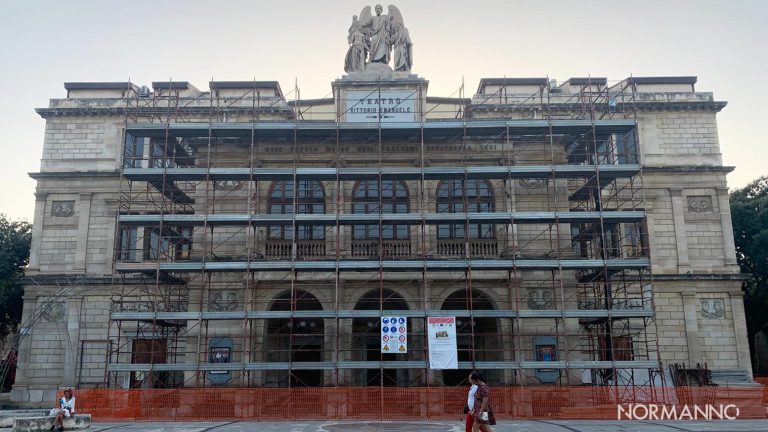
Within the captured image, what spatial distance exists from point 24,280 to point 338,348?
18802mm

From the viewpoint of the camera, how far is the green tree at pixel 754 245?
41.4m

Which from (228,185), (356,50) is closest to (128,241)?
(228,185)

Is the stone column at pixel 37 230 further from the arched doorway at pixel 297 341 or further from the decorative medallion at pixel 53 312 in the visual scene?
the arched doorway at pixel 297 341

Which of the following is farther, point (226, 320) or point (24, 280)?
point (24, 280)

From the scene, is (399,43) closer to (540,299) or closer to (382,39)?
(382,39)

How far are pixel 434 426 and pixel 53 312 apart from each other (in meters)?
Answer: 23.8

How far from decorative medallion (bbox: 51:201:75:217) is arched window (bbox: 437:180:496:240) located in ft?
67.9

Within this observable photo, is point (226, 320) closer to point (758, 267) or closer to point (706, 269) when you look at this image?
point (706, 269)

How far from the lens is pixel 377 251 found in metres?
31.1

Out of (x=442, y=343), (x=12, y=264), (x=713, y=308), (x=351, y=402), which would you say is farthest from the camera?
(x=12, y=264)

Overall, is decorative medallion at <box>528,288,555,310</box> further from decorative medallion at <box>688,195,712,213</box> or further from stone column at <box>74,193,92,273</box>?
stone column at <box>74,193,92,273</box>

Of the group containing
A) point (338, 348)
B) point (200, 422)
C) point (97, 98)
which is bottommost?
point (200, 422)

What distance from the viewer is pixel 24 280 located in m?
35.8

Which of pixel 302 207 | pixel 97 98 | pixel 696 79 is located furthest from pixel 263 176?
pixel 696 79
